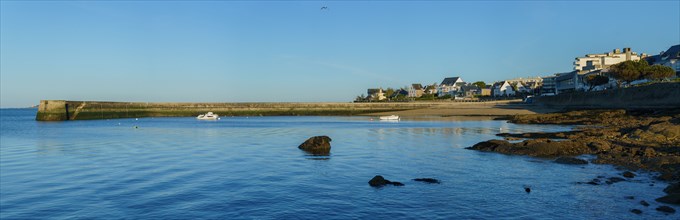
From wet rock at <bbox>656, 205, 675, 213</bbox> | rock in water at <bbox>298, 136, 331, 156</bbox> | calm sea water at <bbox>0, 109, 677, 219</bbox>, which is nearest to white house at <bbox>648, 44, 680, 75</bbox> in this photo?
calm sea water at <bbox>0, 109, 677, 219</bbox>

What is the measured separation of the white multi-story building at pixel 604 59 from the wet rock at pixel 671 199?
6115 inches

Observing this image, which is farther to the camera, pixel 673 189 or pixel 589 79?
pixel 589 79

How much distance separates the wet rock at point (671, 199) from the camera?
13.3 metres

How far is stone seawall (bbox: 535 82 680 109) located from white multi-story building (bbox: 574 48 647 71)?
75885 millimetres

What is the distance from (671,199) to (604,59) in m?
171

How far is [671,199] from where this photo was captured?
13.5 metres

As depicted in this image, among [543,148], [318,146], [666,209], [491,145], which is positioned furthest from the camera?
[318,146]

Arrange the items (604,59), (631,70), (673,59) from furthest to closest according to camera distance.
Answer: (604,59)
(673,59)
(631,70)

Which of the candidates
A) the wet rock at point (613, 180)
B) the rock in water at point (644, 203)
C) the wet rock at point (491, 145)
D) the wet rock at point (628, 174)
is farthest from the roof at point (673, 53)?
the rock in water at point (644, 203)

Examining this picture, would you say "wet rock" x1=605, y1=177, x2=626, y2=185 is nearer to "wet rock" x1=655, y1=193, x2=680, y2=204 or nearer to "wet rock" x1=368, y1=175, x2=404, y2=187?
"wet rock" x1=655, y1=193, x2=680, y2=204

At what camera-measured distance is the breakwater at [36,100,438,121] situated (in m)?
95.6

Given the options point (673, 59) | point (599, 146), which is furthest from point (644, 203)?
point (673, 59)

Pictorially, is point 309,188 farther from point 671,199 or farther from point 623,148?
point 623,148

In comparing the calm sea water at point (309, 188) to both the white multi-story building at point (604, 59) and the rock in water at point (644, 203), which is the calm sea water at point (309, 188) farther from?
the white multi-story building at point (604, 59)
